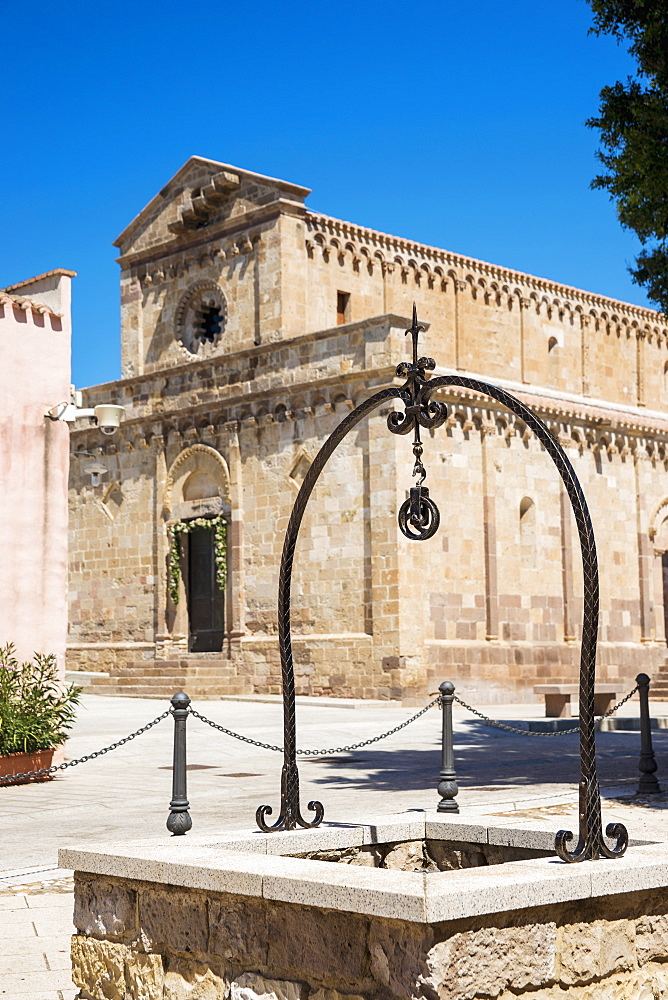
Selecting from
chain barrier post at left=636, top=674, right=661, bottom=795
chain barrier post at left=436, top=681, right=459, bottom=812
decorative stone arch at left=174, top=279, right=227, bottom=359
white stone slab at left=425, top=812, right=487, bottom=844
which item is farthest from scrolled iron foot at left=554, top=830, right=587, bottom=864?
decorative stone arch at left=174, top=279, right=227, bottom=359

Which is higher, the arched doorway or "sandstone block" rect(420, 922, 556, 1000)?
the arched doorway

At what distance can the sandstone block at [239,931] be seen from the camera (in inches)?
184

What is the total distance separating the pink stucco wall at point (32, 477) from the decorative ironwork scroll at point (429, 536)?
7966 mm

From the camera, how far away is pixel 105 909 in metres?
5.22

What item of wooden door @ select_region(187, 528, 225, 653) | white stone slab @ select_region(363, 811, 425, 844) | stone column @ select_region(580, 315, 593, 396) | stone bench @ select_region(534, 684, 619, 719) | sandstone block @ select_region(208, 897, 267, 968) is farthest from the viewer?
stone column @ select_region(580, 315, 593, 396)

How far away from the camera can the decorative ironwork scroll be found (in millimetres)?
5137

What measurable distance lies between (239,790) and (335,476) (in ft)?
43.2

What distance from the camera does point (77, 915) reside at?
5.36 m

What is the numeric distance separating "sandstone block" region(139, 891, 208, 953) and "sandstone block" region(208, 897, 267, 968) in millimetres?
54

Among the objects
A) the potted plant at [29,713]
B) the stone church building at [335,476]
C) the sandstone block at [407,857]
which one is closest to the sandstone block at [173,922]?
the sandstone block at [407,857]

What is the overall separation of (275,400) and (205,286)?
4433mm

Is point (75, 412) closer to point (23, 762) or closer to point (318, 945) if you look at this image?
point (23, 762)

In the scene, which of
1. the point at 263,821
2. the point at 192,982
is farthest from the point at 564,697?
the point at 192,982

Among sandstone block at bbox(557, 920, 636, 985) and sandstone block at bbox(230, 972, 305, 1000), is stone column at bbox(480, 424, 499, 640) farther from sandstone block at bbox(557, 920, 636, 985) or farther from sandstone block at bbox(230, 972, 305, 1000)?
sandstone block at bbox(230, 972, 305, 1000)
